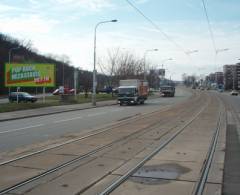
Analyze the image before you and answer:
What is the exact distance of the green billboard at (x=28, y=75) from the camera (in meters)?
41.4

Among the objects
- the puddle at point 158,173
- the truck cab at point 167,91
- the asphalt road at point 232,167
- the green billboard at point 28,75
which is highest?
the green billboard at point 28,75

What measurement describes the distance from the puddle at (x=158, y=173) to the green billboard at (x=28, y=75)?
3327 centimetres

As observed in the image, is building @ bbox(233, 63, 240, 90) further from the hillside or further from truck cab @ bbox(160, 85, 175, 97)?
truck cab @ bbox(160, 85, 175, 97)

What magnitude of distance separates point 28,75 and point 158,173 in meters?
34.6

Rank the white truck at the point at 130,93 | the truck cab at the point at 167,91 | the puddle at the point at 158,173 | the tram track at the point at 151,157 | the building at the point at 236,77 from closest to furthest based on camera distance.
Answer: the tram track at the point at 151,157
the puddle at the point at 158,173
the white truck at the point at 130,93
the truck cab at the point at 167,91
the building at the point at 236,77

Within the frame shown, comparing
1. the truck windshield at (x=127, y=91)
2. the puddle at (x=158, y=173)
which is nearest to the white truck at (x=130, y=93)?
the truck windshield at (x=127, y=91)

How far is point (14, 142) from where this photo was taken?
14695 millimetres

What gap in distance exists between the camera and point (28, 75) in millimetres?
42250

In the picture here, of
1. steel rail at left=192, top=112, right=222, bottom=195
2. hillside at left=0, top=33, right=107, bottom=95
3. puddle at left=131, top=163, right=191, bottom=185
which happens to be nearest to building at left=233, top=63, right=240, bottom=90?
hillside at left=0, top=33, right=107, bottom=95

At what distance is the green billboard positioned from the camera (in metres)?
41.4

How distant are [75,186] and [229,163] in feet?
14.6

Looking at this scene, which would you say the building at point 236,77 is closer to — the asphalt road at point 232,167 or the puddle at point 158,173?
the asphalt road at point 232,167

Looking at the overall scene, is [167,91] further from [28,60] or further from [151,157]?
[151,157]

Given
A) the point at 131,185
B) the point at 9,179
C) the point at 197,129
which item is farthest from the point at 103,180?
A: the point at 197,129
